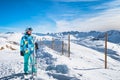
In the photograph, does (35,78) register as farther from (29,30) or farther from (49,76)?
(29,30)

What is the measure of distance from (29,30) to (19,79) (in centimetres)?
197

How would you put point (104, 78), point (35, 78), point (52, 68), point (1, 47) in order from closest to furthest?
point (35, 78)
point (104, 78)
point (52, 68)
point (1, 47)

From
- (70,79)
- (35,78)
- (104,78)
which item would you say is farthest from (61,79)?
(104,78)

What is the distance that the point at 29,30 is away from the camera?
10211 millimetres

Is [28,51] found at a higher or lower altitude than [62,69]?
higher

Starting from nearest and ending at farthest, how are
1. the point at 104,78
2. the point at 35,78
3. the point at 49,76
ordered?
the point at 35,78 → the point at 49,76 → the point at 104,78

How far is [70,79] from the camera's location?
9695 millimetres

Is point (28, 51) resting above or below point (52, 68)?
above

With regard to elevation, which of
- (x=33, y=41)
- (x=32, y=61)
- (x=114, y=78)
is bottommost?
(x=114, y=78)

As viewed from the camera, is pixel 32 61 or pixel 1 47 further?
pixel 1 47

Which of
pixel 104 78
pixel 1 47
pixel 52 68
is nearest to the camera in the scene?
pixel 104 78

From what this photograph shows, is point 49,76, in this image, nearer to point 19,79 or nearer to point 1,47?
point 19,79

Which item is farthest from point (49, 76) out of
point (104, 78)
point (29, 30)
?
point (104, 78)

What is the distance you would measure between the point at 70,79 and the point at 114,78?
121 inches
